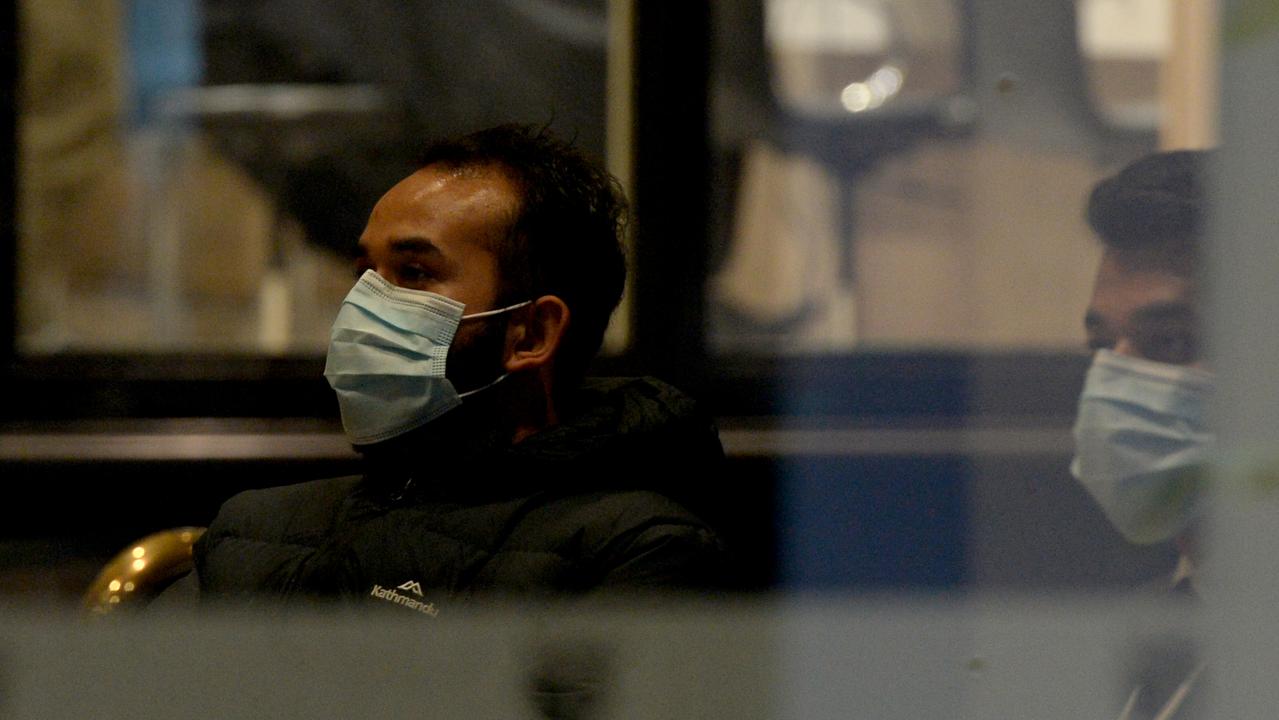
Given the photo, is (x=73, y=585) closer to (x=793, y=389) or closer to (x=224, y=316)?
(x=793, y=389)

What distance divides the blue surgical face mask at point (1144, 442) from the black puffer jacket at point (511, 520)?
32 centimetres

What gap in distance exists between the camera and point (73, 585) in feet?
3.64

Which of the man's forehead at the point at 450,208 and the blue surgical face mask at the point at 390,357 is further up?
the man's forehead at the point at 450,208

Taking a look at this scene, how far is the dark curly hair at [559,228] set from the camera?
3.91ft

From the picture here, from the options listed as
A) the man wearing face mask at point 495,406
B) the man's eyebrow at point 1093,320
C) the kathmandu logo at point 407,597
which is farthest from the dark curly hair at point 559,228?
the man's eyebrow at point 1093,320

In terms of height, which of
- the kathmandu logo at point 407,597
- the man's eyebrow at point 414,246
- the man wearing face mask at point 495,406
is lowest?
the kathmandu logo at point 407,597

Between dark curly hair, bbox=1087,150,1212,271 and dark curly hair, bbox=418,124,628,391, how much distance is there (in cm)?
44

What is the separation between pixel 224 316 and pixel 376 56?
1.93 feet

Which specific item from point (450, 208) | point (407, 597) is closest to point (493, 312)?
point (450, 208)

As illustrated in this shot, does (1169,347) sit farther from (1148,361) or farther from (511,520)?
(511,520)

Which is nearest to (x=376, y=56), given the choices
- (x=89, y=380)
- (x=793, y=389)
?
(x=89, y=380)

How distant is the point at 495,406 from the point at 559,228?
0.18 m

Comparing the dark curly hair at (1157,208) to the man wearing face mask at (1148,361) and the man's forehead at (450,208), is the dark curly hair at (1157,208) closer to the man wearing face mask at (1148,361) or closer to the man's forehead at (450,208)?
the man wearing face mask at (1148,361)

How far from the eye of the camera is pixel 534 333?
47.7 inches
